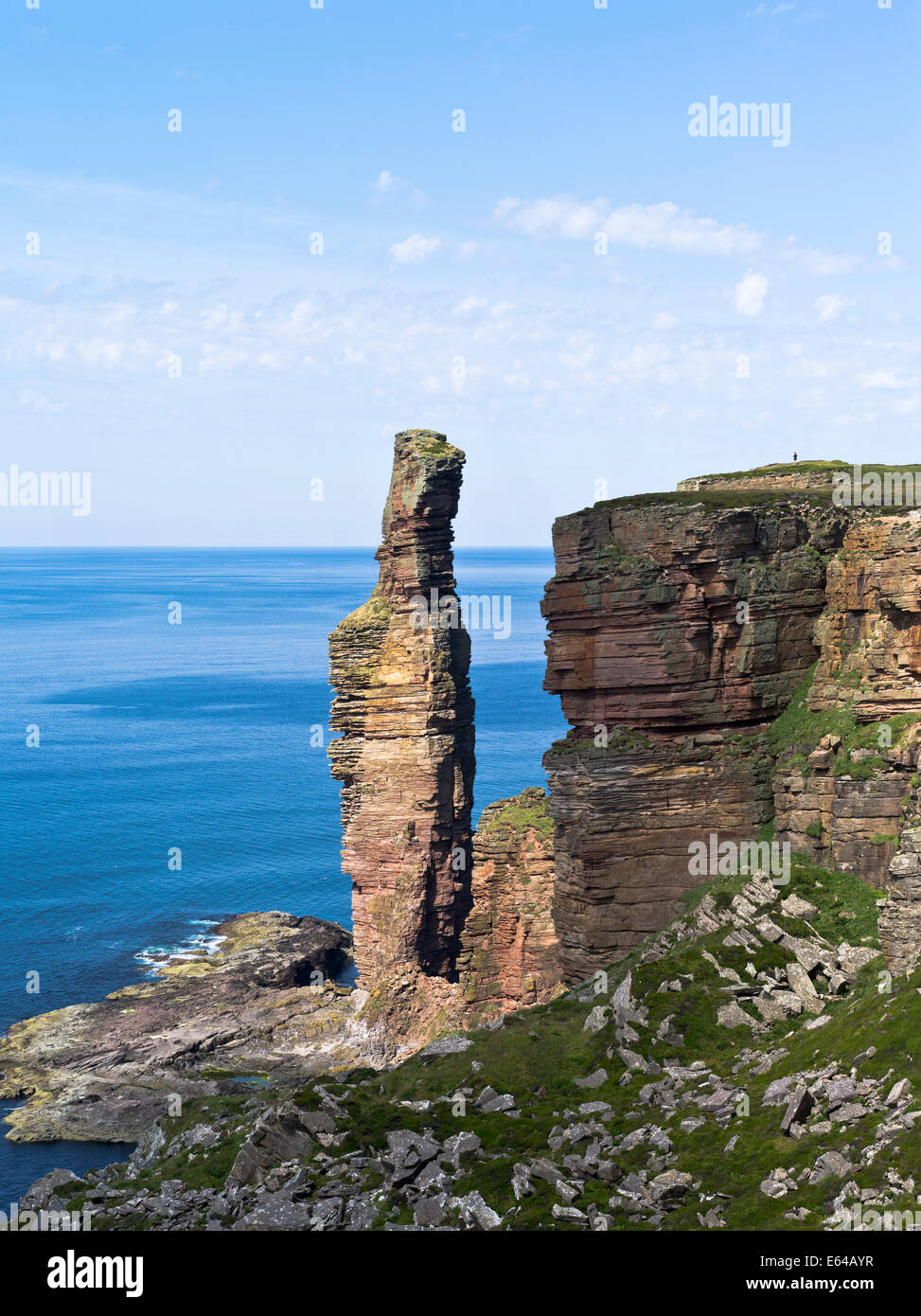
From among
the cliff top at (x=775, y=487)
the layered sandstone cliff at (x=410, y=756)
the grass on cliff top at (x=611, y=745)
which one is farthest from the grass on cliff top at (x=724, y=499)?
the layered sandstone cliff at (x=410, y=756)

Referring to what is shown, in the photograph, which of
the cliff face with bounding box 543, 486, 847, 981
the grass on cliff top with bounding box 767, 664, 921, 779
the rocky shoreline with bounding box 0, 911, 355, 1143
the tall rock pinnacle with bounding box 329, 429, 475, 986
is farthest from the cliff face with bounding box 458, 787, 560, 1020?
the grass on cliff top with bounding box 767, 664, 921, 779

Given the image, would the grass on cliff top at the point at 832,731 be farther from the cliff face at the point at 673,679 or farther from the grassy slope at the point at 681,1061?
the grassy slope at the point at 681,1061

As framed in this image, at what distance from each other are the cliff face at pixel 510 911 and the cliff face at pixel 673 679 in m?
20.1

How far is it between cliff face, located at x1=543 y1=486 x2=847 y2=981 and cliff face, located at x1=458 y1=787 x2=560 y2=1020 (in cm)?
2005

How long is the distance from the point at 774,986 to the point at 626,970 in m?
8.61

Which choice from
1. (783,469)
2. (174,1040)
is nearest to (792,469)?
(783,469)

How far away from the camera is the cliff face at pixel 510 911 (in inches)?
2901

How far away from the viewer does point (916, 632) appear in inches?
1865

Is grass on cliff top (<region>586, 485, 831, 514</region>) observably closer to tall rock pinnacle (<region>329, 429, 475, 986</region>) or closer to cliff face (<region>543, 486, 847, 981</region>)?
cliff face (<region>543, 486, 847, 981</region>)

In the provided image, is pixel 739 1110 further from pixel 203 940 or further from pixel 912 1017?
pixel 203 940

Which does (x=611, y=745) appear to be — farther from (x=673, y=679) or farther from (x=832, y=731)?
(x=832, y=731)

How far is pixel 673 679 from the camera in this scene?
52938 millimetres

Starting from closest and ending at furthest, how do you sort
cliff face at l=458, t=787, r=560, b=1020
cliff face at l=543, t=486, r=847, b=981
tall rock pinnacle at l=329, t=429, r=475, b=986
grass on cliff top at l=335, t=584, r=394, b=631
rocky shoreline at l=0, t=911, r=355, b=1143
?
cliff face at l=543, t=486, r=847, b=981, cliff face at l=458, t=787, r=560, b=1020, rocky shoreline at l=0, t=911, r=355, b=1143, tall rock pinnacle at l=329, t=429, r=475, b=986, grass on cliff top at l=335, t=584, r=394, b=631

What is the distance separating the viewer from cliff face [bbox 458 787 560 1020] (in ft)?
242
